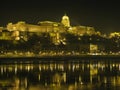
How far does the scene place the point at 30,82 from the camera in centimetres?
3659

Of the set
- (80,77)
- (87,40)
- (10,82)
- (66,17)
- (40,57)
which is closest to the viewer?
(10,82)

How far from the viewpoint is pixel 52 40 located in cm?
9788

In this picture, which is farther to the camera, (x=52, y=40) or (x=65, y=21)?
(x=65, y=21)

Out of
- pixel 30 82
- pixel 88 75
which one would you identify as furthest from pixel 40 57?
pixel 30 82

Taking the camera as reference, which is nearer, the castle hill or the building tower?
the castle hill

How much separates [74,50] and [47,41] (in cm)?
674

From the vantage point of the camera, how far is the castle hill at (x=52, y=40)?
280ft

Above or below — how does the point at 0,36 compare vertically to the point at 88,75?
above

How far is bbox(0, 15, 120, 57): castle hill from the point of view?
3359 inches

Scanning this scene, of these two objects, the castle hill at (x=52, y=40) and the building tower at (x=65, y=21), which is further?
the building tower at (x=65, y=21)

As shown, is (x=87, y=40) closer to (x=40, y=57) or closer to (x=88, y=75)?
(x=40, y=57)

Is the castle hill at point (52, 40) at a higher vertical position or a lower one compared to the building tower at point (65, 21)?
lower

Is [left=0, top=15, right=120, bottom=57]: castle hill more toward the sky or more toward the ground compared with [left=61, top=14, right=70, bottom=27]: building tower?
more toward the ground

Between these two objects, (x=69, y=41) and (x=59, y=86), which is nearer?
(x=59, y=86)
